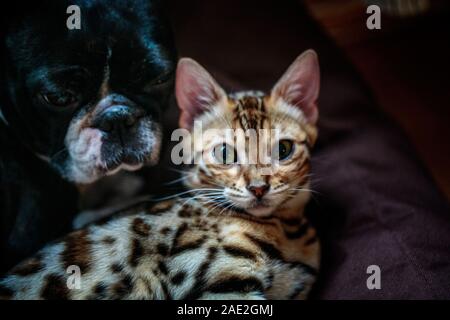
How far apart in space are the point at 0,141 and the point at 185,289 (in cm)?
49

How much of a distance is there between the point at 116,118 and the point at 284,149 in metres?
0.34

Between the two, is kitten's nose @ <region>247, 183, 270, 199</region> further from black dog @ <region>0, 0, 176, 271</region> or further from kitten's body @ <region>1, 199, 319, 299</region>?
black dog @ <region>0, 0, 176, 271</region>

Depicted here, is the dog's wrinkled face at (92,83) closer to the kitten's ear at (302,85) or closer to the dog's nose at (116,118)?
the dog's nose at (116,118)

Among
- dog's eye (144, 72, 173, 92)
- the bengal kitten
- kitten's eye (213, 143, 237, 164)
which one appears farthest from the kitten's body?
dog's eye (144, 72, 173, 92)

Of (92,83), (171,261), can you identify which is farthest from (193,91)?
(171,261)

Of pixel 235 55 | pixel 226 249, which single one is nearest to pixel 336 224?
pixel 226 249

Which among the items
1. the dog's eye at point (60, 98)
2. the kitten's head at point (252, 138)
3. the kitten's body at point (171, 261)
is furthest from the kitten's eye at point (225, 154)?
the dog's eye at point (60, 98)

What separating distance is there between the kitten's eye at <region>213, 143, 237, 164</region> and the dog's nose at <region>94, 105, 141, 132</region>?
0.18 meters

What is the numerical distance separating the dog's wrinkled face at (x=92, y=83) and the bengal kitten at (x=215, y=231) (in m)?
0.08

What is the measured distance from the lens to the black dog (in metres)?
0.97

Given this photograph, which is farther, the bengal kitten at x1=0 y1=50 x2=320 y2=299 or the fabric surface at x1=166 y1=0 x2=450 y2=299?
the fabric surface at x1=166 y1=0 x2=450 y2=299

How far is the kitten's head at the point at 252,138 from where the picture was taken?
99 centimetres

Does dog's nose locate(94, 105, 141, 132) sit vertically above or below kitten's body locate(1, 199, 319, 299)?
above

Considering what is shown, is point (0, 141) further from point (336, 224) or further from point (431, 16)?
point (431, 16)
